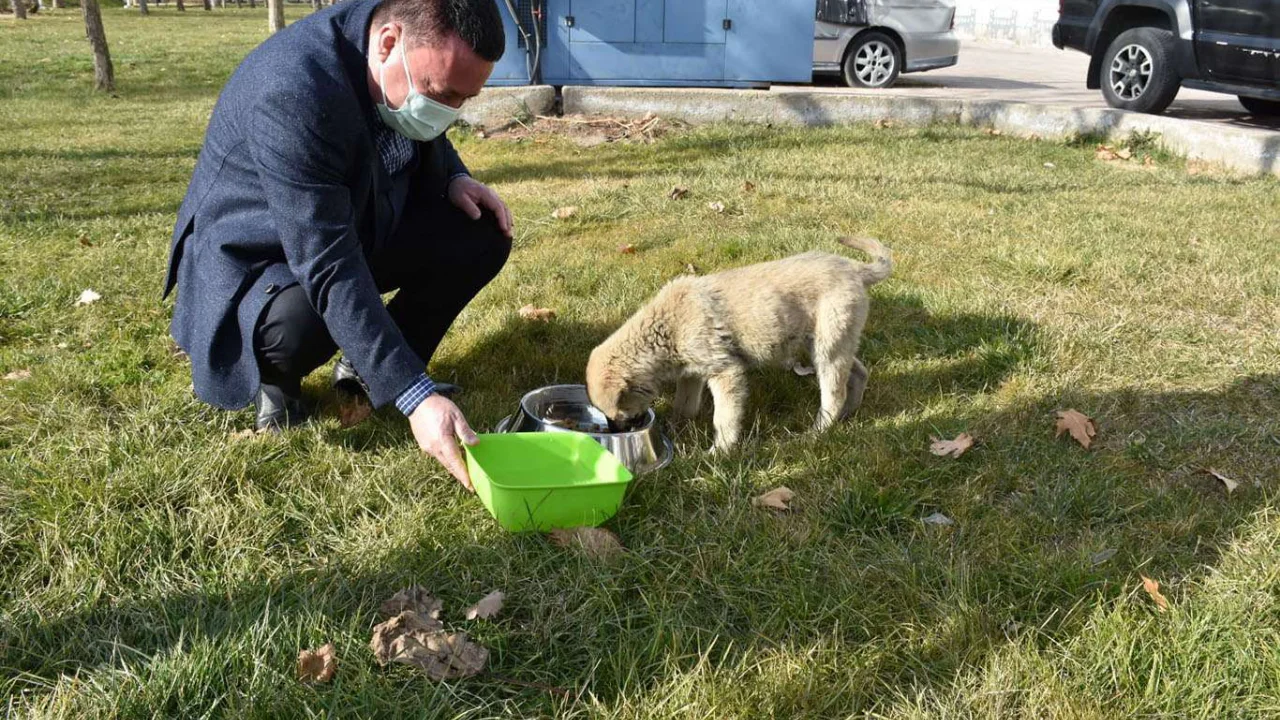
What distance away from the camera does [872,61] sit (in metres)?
12.7

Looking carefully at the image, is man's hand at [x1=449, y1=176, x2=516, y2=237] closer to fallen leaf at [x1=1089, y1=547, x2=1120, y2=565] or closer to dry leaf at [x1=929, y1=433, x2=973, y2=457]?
dry leaf at [x1=929, y1=433, x2=973, y2=457]

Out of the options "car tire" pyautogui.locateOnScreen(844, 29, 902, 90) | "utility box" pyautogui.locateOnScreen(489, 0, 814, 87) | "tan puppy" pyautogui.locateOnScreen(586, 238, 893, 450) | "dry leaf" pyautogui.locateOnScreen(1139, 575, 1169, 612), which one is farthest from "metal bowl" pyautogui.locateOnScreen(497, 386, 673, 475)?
"car tire" pyautogui.locateOnScreen(844, 29, 902, 90)

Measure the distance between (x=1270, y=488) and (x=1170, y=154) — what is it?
705cm

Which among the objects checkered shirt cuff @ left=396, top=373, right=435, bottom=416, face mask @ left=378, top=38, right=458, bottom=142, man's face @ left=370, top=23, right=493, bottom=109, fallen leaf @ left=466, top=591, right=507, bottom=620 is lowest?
fallen leaf @ left=466, top=591, right=507, bottom=620

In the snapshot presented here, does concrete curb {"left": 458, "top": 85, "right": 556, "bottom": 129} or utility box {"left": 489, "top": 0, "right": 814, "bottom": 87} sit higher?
Answer: utility box {"left": 489, "top": 0, "right": 814, "bottom": 87}

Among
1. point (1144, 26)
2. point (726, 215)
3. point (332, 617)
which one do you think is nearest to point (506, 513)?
point (332, 617)

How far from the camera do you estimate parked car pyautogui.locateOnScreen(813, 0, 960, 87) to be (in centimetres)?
1239

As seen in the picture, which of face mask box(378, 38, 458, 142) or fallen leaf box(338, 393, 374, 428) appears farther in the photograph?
fallen leaf box(338, 393, 374, 428)

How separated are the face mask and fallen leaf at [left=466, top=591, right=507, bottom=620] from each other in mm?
1578

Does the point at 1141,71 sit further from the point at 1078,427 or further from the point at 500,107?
the point at 1078,427

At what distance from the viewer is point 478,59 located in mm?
2670

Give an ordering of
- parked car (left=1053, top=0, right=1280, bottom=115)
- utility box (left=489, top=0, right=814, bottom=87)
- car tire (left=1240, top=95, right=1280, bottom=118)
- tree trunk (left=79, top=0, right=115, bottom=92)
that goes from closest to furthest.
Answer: parked car (left=1053, top=0, right=1280, bottom=115)
utility box (left=489, top=0, right=814, bottom=87)
car tire (left=1240, top=95, right=1280, bottom=118)
tree trunk (left=79, top=0, right=115, bottom=92)

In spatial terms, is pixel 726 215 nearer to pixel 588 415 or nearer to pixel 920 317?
pixel 920 317

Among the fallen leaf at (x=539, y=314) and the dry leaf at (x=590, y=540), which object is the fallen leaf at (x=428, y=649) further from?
the fallen leaf at (x=539, y=314)
